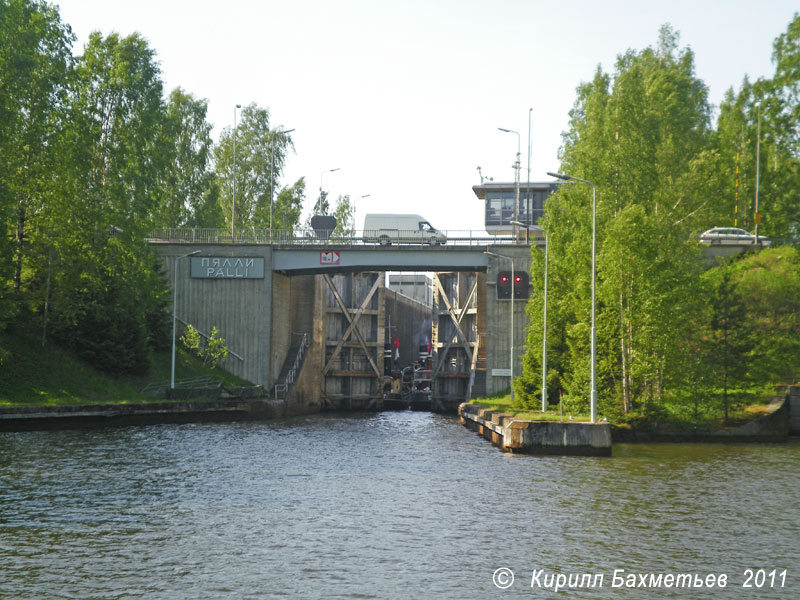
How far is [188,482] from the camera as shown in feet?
76.9

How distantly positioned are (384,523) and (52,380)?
91.0 ft

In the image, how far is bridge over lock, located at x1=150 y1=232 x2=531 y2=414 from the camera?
178ft

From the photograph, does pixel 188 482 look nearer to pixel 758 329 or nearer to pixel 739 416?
pixel 739 416

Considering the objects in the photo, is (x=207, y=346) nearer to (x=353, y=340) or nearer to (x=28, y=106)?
(x=353, y=340)

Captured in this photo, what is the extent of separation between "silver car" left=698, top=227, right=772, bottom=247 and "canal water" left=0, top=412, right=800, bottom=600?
2626 centimetres

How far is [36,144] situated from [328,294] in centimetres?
2804

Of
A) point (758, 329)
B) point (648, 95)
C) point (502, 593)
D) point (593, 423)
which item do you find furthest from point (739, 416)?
point (502, 593)

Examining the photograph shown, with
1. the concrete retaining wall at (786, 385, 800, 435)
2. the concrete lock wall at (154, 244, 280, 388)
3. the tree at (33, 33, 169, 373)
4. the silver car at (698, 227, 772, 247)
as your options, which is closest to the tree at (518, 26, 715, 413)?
the silver car at (698, 227, 772, 247)

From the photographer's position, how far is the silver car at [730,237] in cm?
5541

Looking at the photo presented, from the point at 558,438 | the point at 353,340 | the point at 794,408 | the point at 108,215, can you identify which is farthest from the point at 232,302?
the point at 794,408

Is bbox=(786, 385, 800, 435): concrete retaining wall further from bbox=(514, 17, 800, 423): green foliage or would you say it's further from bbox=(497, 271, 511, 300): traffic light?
bbox=(497, 271, 511, 300): traffic light

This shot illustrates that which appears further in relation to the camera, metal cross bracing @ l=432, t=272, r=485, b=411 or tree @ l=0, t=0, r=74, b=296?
metal cross bracing @ l=432, t=272, r=485, b=411

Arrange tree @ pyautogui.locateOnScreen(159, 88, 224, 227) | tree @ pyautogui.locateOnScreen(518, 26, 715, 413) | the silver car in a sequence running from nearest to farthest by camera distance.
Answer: tree @ pyautogui.locateOnScreen(518, 26, 715, 413) < the silver car < tree @ pyautogui.locateOnScreen(159, 88, 224, 227)

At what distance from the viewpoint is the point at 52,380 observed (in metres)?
41.2
